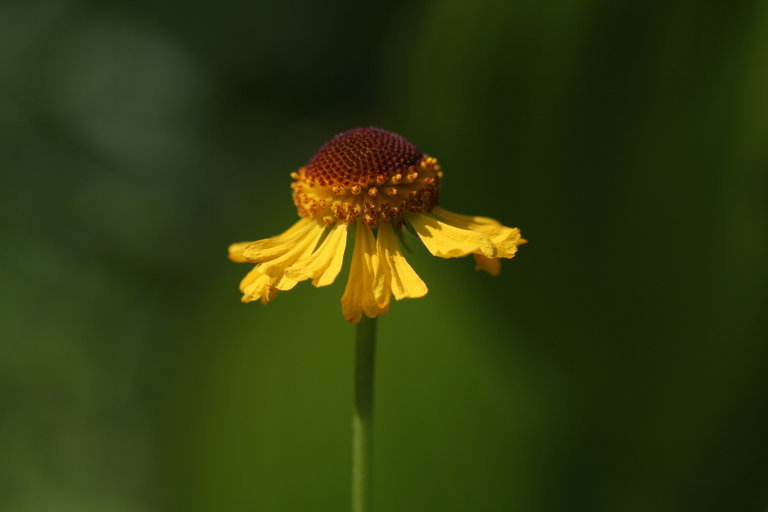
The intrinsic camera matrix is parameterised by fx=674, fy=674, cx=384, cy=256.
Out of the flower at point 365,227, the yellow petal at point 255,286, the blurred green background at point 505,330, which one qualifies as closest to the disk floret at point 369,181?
the flower at point 365,227

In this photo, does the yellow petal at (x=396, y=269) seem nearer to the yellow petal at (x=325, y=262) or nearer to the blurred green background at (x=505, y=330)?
the yellow petal at (x=325, y=262)

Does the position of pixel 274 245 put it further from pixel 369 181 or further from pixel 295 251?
pixel 369 181

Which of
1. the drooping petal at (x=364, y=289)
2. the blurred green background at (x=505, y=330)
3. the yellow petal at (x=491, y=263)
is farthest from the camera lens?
the blurred green background at (x=505, y=330)

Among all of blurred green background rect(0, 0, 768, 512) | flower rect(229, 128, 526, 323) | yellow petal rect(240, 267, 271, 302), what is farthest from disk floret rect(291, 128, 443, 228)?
blurred green background rect(0, 0, 768, 512)

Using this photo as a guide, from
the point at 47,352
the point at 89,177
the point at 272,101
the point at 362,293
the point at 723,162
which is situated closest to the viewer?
the point at 362,293

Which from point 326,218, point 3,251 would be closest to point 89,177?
point 3,251

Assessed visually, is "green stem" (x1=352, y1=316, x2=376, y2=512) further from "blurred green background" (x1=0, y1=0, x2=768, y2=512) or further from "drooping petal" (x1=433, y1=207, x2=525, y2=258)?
"blurred green background" (x1=0, y1=0, x2=768, y2=512)

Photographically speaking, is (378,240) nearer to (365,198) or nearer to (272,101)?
(365,198)
